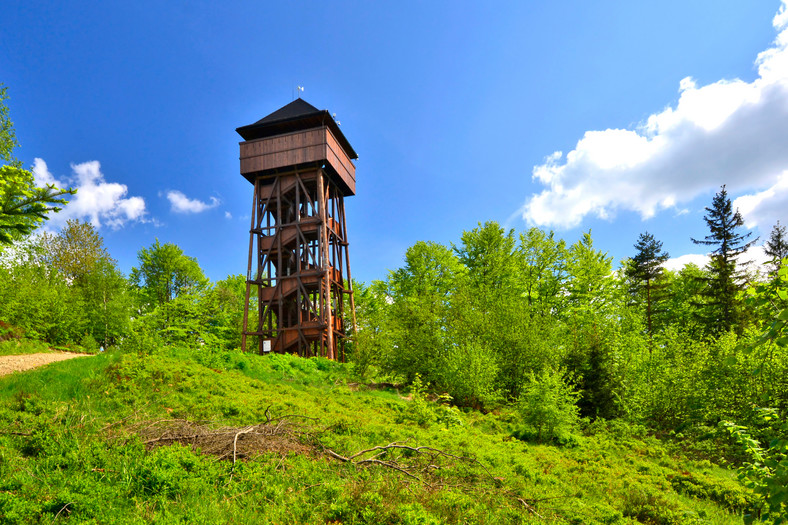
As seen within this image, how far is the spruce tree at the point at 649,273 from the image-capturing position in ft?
106

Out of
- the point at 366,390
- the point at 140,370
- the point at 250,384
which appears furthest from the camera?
the point at 366,390

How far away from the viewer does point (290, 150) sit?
25000 mm

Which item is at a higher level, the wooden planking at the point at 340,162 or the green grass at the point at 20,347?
the wooden planking at the point at 340,162

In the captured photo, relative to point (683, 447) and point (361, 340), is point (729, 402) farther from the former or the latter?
point (361, 340)

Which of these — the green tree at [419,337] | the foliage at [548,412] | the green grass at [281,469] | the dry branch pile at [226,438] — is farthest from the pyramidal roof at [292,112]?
the dry branch pile at [226,438]

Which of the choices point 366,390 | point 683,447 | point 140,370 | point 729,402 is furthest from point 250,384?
point 729,402

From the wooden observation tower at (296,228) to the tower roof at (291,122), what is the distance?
0.19 ft

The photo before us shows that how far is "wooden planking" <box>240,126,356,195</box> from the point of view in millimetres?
24562

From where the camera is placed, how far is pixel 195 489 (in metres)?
4.94

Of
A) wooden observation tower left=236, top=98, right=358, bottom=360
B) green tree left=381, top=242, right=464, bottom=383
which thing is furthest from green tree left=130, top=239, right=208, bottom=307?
green tree left=381, top=242, right=464, bottom=383

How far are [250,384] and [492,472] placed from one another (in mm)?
7208

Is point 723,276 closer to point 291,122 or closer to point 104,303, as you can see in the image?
point 291,122

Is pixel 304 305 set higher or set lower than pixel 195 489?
higher

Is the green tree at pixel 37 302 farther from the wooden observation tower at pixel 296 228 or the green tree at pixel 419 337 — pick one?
the green tree at pixel 419 337
